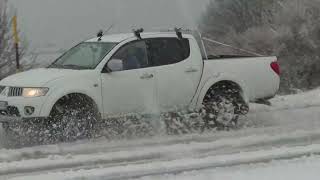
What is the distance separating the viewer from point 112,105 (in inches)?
384

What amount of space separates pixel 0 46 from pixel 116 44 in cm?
1330

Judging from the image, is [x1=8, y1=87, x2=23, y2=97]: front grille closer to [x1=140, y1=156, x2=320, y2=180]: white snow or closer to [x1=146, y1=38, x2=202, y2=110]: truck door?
[x1=146, y1=38, x2=202, y2=110]: truck door

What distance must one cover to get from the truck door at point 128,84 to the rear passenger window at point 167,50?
0.21 m

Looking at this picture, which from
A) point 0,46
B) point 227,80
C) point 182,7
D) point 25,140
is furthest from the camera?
point 182,7

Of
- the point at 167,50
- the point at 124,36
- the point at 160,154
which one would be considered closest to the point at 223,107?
the point at 167,50

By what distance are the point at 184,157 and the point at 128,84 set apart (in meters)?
2.07

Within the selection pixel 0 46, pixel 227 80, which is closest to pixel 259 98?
pixel 227 80

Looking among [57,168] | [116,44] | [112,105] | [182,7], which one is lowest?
[57,168]

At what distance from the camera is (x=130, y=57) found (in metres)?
10.2

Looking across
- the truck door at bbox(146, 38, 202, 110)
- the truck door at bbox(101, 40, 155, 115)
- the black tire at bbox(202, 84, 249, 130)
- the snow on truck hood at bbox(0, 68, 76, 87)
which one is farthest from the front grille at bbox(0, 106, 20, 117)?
the black tire at bbox(202, 84, 249, 130)

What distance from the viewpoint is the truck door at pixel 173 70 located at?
405 inches

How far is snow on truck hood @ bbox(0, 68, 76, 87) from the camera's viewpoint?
9.28 m

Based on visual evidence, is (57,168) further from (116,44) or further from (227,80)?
(227,80)

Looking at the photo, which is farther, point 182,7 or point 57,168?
point 182,7
